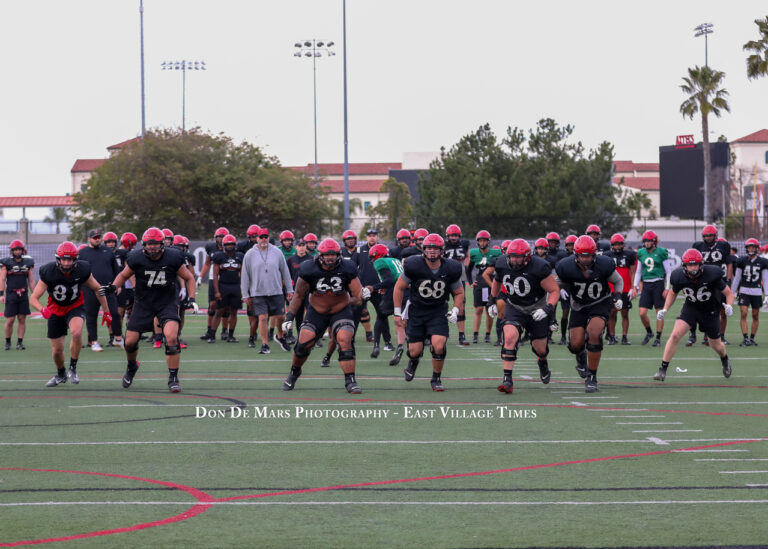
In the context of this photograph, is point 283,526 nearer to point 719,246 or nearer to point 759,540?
point 759,540

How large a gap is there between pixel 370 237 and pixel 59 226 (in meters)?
29.8

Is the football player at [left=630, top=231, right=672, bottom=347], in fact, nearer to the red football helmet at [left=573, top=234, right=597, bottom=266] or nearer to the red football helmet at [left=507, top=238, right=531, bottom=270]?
the red football helmet at [left=573, top=234, right=597, bottom=266]

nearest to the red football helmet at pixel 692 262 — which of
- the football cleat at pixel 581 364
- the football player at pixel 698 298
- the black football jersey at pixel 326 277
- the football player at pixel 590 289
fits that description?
the football player at pixel 698 298

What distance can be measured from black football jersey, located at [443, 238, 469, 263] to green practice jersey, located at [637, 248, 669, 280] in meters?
2.86

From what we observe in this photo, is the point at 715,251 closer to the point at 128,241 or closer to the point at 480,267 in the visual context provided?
the point at 480,267

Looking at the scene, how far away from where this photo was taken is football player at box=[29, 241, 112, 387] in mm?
12055

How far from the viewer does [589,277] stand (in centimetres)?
1216

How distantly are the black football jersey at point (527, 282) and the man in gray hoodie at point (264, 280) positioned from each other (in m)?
5.06

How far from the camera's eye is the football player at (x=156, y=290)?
11891 mm

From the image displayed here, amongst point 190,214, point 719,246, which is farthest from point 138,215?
point 719,246

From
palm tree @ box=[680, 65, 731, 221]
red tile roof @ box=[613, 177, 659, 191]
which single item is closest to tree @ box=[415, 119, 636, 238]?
palm tree @ box=[680, 65, 731, 221]

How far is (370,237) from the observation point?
57.9 feet

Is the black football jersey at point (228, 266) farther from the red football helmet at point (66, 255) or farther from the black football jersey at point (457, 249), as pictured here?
the red football helmet at point (66, 255)

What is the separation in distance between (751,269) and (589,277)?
23.9ft
